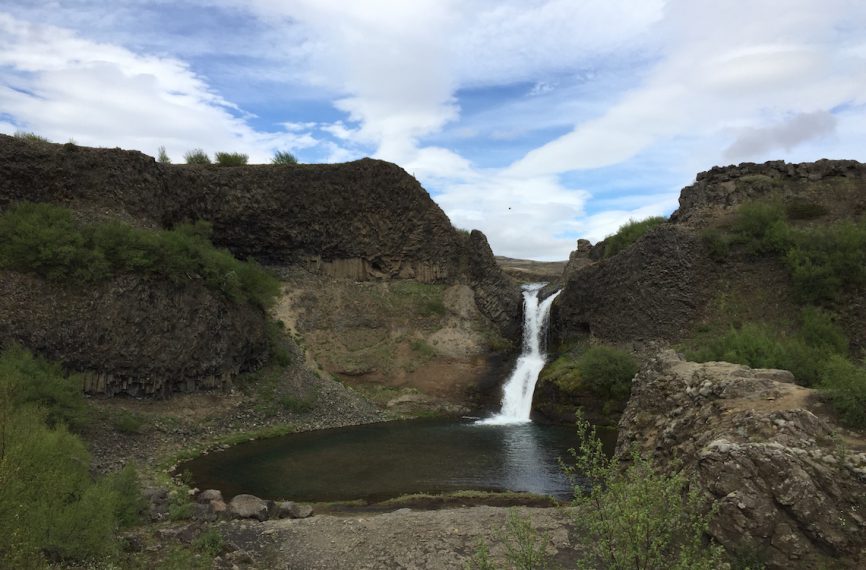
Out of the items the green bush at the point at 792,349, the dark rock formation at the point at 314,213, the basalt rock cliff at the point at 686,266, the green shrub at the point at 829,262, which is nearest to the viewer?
the green bush at the point at 792,349

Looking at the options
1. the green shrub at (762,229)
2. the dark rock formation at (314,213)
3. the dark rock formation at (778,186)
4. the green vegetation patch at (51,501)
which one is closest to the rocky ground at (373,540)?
the green vegetation patch at (51,501)

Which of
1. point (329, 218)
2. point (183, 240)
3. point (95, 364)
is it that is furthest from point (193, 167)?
point (95, 364)

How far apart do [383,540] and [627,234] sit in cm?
5147

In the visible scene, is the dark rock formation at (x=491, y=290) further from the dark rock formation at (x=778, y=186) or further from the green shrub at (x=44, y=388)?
the green shrub at (x=44, y=388)

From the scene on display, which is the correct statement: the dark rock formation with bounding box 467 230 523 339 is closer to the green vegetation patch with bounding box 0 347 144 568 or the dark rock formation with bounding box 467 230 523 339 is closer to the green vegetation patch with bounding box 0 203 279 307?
the green vegetation patch with bounding box 0 203 279 307

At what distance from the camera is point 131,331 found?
92.3ft

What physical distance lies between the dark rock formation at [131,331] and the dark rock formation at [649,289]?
27.3 meters

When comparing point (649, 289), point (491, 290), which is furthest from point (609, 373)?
point (491, 290)

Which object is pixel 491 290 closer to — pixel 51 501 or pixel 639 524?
pixel 51 501

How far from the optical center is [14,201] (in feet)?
97.3

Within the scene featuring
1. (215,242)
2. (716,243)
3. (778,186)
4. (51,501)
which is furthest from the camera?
(215,242)

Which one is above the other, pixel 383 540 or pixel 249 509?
pixel 383 540

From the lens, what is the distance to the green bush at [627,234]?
2219 inches

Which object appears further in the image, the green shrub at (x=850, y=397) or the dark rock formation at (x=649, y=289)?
the dark rock formation at (x=649, y=289)
